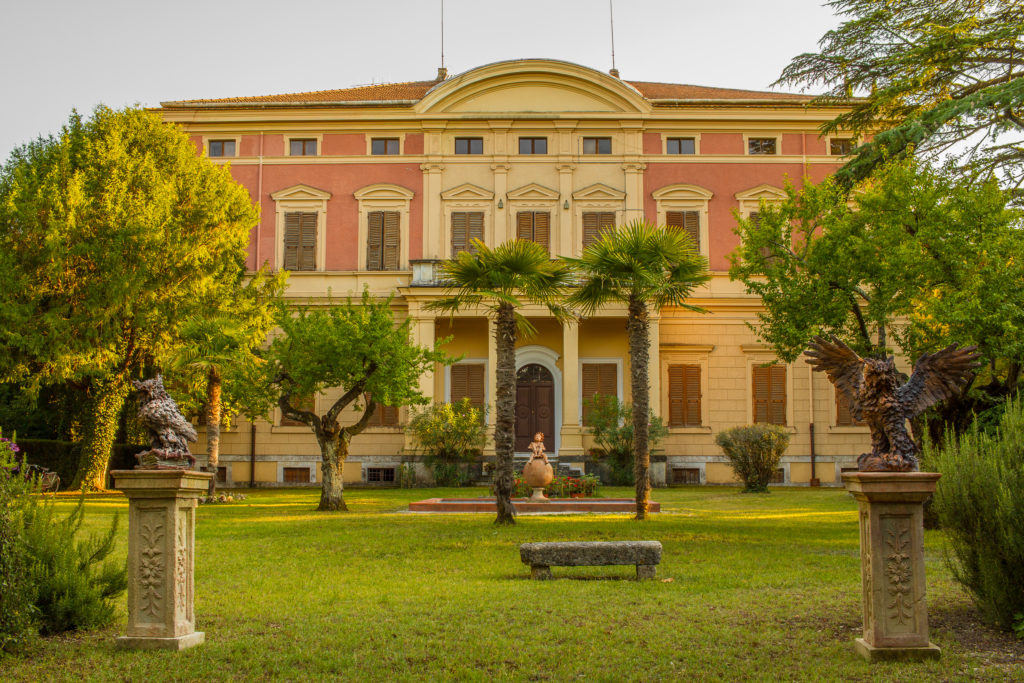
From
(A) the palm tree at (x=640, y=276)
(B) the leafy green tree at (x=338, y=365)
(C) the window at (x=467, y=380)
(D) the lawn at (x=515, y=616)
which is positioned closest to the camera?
(D) the lawn at (x=515, y=616)

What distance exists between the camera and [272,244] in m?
30.8

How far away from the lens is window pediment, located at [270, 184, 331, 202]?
30.8 m

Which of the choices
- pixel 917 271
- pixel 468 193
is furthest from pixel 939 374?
pixel 468 193

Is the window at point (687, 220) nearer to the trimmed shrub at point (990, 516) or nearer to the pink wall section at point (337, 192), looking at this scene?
the pink wall section at point (337, 192)

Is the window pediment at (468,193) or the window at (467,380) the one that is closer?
the window at (467,380)

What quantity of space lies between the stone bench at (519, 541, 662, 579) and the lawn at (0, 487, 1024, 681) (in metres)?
0.23

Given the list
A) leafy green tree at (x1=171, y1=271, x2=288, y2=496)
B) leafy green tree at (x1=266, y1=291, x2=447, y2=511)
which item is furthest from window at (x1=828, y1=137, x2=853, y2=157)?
leafy green tree at (x1=266, y1=291, x2=447, y2=511)

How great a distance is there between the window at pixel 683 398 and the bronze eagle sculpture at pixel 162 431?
23569 mm

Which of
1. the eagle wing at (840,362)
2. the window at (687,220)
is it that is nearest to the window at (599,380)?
the window at (687,220)

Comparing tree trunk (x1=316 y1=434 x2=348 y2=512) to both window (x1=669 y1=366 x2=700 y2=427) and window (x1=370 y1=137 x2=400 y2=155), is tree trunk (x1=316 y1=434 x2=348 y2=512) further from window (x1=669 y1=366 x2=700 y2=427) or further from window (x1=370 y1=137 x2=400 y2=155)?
window (x1=370 y1=137 x2=400 y2=155)

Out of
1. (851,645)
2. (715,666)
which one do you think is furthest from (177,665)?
(851,645)

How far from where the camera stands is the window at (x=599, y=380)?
29906mm

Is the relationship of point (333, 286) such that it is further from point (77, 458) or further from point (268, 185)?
point (77, 458)

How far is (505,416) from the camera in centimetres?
1619
